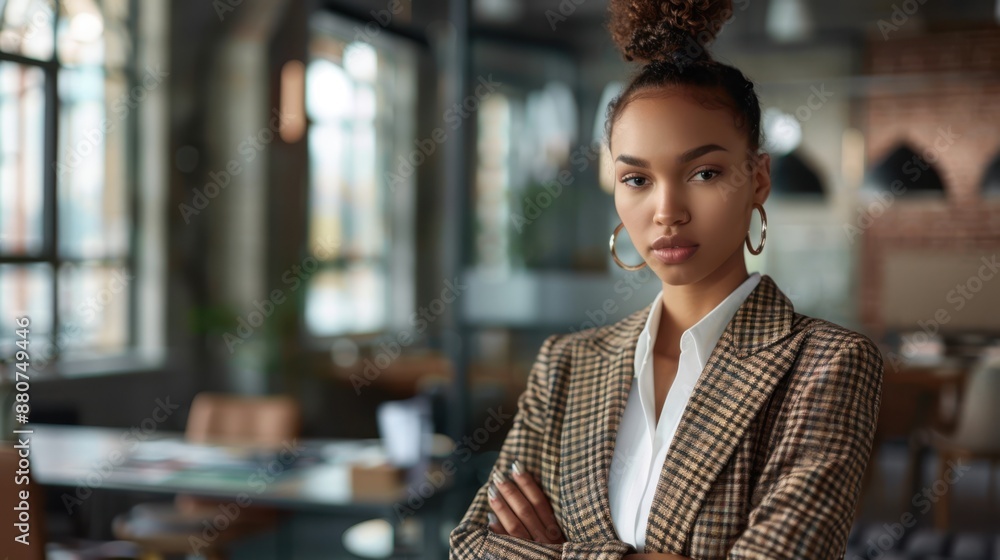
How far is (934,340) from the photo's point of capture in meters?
6.09

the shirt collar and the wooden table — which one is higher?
the shirt collar

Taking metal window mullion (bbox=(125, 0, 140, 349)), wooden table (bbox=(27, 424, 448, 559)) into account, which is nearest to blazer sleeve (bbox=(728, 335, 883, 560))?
wooden table (bbox=(27, 424, 448, 559))

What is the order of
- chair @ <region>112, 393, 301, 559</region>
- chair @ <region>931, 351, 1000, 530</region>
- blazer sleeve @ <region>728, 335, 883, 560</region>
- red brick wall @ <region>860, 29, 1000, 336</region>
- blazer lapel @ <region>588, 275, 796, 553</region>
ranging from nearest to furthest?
blazer sleeve @ <region>728, 335, 883, 560</region>
blazer lapel @ <region>588, 275, 796, 553</region>
chair @ <region>112, 393, 301, 559</region>
chair @ <region>931, 351, 1000, 530</region>
red brick wall @ <region>860, 29, 1000, 336</region>

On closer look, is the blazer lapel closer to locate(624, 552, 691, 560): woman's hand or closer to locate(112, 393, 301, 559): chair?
locate(624, 552, 691, 560): woman's hand

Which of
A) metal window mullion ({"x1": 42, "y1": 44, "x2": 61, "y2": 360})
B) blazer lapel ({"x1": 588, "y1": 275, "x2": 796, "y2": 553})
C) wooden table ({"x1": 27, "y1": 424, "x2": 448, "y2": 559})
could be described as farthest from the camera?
metal window mullion ({"x1": 42, "y1": 44, "x2": 61, "y2": 360})

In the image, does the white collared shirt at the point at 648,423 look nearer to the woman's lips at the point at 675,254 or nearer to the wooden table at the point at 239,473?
the woman's lips at the point at 675,254

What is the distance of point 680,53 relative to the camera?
4.51 ft

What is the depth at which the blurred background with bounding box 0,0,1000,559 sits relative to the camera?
4719 mm

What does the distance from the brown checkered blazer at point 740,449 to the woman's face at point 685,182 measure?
5.3 inches

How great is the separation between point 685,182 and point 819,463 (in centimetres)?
38

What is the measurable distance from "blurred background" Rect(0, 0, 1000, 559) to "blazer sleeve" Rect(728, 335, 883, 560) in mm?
2311

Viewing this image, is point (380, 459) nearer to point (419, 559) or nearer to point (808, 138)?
point (419, 559)

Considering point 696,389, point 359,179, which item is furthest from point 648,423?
point 359,179

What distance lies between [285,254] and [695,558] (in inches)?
297
